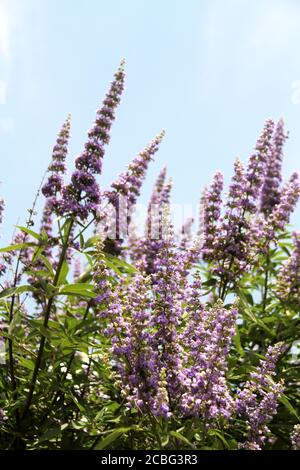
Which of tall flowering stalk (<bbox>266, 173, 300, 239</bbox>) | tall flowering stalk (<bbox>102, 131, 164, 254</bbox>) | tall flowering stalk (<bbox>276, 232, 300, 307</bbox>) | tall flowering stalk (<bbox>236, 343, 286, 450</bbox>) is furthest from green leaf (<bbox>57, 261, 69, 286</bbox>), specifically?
tall flowering stalk (<bbox>276, 232, 300, 307</bbox>)

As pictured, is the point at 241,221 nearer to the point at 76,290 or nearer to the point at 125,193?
the point at 125,193

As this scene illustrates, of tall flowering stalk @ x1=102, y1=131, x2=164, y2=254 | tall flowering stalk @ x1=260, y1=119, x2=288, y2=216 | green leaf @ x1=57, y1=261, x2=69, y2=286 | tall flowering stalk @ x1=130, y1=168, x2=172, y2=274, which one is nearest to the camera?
green leaf @ x1=57, y1=261, x2=69, y2=286

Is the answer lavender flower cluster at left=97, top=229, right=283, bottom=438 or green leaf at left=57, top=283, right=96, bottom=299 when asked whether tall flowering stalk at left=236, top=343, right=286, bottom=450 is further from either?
green leaf at left=57, top=283, right=96, bottom=299

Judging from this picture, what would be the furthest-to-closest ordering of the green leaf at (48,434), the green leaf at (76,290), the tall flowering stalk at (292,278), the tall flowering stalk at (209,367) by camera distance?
the tall flowering stalk at (292,278)
the green leaf at (76,290)
the green leaf at (48,434)
the tall flowering stalk at (209,367)

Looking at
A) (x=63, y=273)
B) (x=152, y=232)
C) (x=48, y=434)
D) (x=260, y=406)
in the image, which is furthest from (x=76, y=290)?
(x=152, y=232)

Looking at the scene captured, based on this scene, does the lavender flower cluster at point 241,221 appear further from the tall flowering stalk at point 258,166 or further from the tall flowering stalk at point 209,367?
the tall flowering stalk at point 209,367

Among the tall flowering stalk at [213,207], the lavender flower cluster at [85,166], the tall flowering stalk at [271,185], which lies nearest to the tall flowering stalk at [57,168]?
the lavender flower cluster at [85,166]

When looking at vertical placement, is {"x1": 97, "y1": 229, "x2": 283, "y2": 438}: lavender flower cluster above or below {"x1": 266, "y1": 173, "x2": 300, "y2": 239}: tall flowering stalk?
below

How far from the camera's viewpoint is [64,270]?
6.84 metres

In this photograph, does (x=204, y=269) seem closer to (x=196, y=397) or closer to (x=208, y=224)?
(x=208, y=224)

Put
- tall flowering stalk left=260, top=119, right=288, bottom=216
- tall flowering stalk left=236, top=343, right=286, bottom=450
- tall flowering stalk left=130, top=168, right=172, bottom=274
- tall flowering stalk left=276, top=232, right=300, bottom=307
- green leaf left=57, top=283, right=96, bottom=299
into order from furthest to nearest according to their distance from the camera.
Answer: tall flowering stalk left=260, top=119, right=288, bottom=216 < tall flowering stalk left=276, top=232, right=300, bottom=307 < tall flowering stalk left=130, top=168, right=172, bottom=274 < green leaf left=57, top=283, right=96, bottom=299 < tall flowering stalk left=236, top=343, right=286, bottom=450
